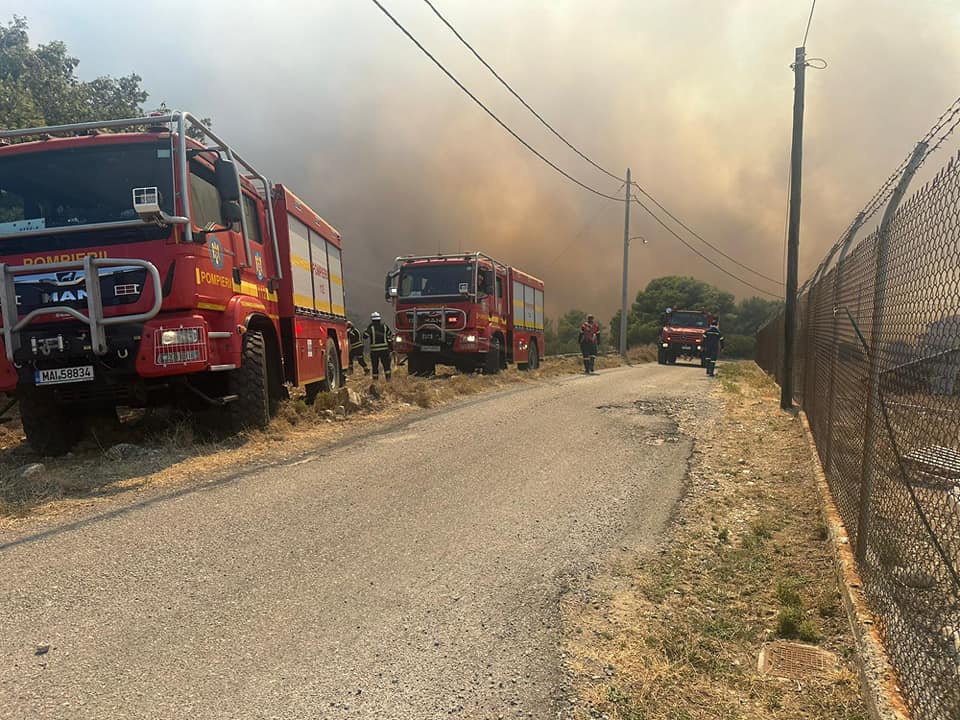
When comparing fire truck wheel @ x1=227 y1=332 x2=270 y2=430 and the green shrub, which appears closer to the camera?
fire truck wheel @ x1=227 y1=332 x2=270 y2=430

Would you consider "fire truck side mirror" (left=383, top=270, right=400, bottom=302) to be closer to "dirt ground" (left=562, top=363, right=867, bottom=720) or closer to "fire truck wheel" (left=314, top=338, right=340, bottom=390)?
"fire truck wheel" (left=314, top=338, right=340, bottom=390)

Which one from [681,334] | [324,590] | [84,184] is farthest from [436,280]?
[681,334]

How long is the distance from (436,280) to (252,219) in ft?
25.1

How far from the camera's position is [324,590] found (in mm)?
3324

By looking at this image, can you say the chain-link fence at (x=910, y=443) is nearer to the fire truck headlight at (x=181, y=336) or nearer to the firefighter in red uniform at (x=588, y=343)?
the fire truck headlight at (x=181, y=336)

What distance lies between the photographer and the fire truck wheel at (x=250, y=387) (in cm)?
675

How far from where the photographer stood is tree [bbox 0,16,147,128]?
12641 mm

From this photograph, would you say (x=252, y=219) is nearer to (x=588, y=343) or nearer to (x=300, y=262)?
(x=300, y=262)

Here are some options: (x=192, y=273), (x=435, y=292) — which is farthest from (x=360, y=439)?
(x=435, y=292)

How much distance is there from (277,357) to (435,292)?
24.9 feet

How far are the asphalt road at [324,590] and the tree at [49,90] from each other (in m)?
12.0

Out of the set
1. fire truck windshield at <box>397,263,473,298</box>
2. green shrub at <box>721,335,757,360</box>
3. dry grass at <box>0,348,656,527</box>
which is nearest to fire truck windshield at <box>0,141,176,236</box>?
dry grass at <box>0,348,656,527</box>

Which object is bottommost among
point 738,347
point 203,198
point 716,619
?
point 738,347

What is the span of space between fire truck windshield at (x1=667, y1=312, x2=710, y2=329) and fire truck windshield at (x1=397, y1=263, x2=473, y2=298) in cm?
1335
